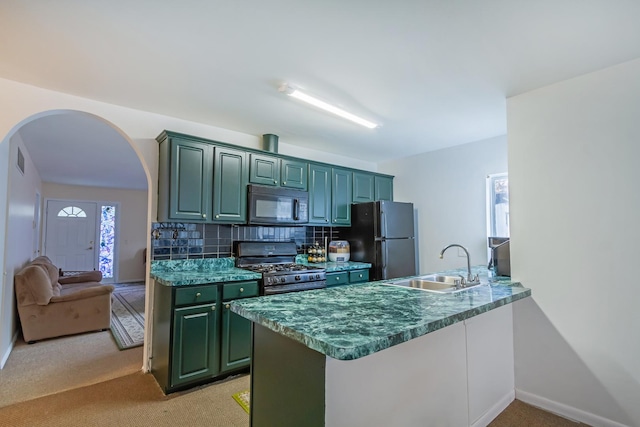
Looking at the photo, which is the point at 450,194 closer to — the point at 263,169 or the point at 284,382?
the point at 263,169

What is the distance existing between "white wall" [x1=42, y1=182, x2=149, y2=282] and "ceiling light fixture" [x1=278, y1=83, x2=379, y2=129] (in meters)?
7.05

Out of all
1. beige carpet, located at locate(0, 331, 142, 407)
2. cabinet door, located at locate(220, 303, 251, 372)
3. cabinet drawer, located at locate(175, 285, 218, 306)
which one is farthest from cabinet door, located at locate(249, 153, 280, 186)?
beige carpet, located at locate(0, 331, 142, 407)

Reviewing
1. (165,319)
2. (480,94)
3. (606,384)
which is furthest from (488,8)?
(165,319)

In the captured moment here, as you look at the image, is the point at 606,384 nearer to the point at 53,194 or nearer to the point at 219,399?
the point at 219,399

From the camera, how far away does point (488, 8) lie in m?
1.61

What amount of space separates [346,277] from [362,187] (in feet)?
4.54

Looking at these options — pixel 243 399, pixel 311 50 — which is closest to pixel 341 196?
pixel 311 50

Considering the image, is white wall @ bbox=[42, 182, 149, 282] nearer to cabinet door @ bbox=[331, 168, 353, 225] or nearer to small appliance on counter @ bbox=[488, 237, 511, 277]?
cabinet door @ bbox=[331, 168, 353, 225]

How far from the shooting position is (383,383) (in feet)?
4.70

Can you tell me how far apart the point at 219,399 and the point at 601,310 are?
9.30 ft

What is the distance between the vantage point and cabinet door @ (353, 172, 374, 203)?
4.35 meters

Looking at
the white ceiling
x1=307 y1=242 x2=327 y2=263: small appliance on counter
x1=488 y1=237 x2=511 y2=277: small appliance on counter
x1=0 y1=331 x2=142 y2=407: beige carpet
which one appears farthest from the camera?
x1=307 y1=242 x2=327 y2=263: small appliance on counter

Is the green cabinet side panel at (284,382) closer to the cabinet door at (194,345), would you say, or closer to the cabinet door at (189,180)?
the cabinet door at (194,345)

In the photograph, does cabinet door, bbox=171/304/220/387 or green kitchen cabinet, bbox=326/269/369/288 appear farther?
green kitchen cabinet, bbox=326/269/369/288
